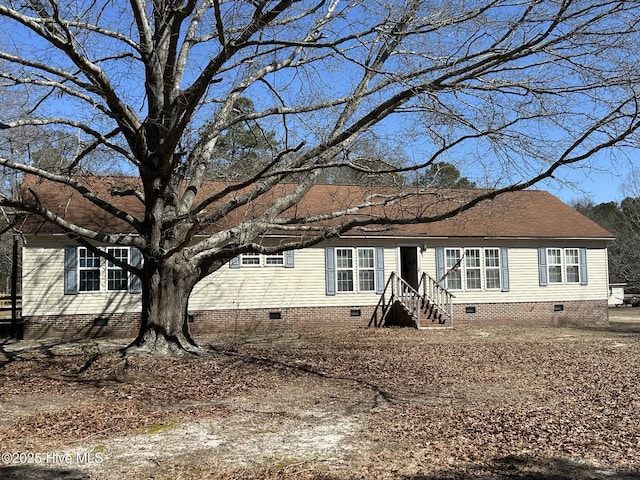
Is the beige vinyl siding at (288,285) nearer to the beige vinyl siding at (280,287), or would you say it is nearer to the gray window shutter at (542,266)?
the beige vinyl siding at (280,287)

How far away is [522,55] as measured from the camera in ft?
30.5

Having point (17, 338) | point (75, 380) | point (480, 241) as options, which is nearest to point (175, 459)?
point (75, 380)

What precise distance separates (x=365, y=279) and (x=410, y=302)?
1.81 m

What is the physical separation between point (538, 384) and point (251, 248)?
18.4ft

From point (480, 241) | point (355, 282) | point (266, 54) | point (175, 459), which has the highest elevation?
point (266, 54)

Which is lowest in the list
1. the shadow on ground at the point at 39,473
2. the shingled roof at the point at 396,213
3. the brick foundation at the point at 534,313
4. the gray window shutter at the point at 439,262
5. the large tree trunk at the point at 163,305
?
the shadow on ground at the point at 39,473

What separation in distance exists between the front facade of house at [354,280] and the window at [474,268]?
0.04 metres

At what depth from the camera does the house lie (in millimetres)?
17656

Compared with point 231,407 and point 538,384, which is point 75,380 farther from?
point 538,384

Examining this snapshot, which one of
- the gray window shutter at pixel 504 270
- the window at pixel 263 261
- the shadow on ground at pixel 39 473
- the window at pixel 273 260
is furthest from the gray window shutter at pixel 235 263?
the shadow on ground at pixel 39 473

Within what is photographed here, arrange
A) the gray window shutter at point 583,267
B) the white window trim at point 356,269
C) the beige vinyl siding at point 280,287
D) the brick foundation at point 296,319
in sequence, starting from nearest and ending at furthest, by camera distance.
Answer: the brick foundation at point 296,319
the beige vinyl siding at point 280,287
the white window trim at point 356,269
the gray window shutter at point 583,267

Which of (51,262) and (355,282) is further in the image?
(355,282)

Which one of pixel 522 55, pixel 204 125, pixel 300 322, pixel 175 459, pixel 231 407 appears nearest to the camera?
pixel 175 459

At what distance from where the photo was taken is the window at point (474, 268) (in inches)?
842
